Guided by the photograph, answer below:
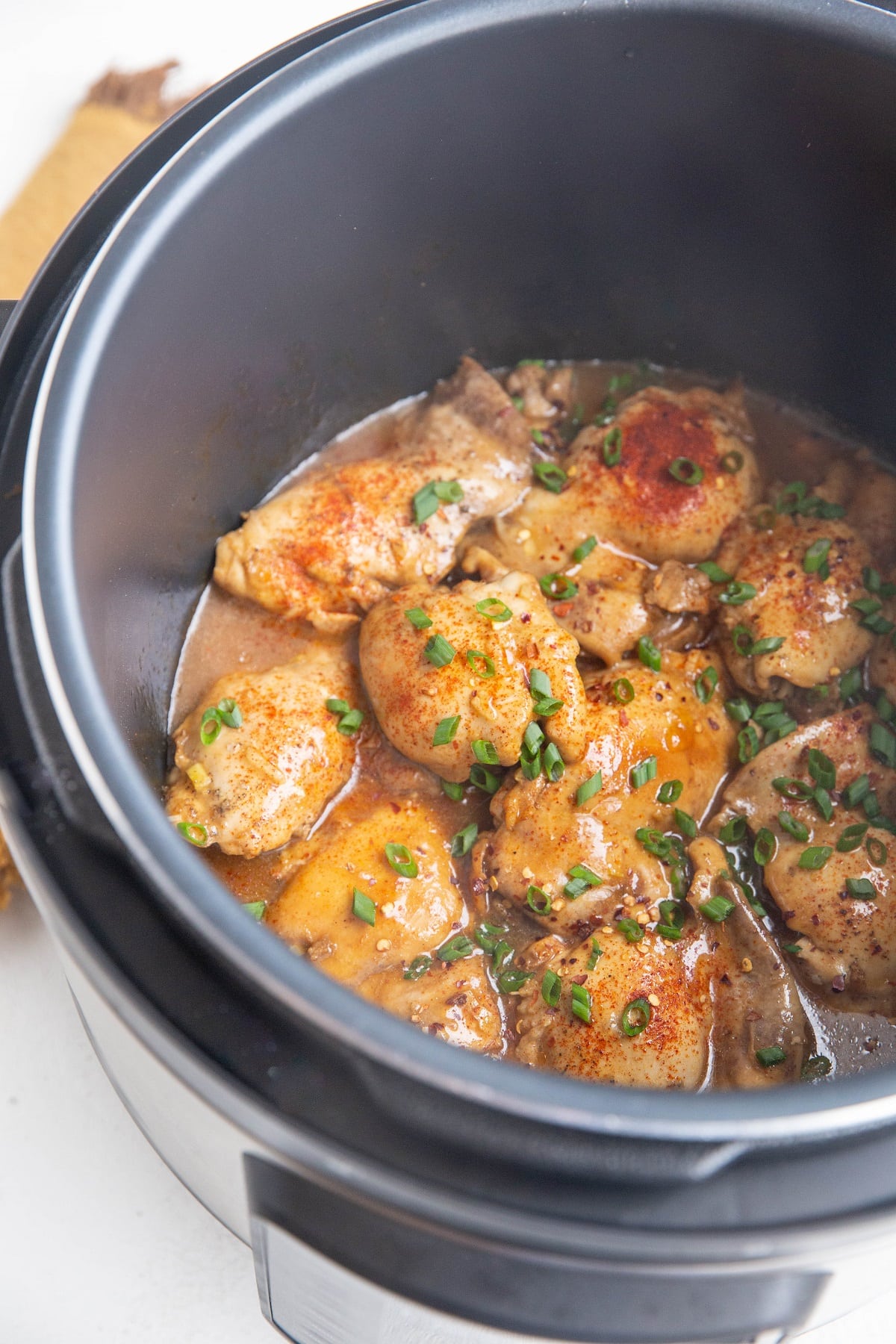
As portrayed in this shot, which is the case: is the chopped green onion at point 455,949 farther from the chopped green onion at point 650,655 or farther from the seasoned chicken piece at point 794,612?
the seasoned chicken piece at point 794,612

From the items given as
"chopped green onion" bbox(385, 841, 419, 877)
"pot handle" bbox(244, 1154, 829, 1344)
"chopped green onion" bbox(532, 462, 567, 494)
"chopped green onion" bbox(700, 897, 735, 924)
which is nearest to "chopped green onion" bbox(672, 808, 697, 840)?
"chopped green onion" bbox(700, 897, 735, 924)

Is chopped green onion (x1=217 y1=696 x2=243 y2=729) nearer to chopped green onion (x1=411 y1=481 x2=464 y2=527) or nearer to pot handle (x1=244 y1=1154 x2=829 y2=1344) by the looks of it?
chopped green onion (x1=411 y1=481 x2=464 y2=527)

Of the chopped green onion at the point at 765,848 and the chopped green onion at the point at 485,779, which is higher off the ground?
the chopped green onion at the point at 485,779

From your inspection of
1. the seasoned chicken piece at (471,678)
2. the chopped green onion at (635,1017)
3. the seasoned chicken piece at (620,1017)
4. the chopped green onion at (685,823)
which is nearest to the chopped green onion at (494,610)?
the seasoned chicken piece at (471,678)

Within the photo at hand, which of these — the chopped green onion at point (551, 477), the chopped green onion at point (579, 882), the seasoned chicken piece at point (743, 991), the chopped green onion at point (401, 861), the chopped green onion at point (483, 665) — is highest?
the chopped green onion at point (551, 477)

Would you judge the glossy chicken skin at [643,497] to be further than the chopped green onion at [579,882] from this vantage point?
Yes

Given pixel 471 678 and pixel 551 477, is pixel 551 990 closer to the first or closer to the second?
pixel 471 678

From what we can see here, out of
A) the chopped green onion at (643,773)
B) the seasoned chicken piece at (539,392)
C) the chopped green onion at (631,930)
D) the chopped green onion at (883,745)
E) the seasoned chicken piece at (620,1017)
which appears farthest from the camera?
the seasoned chicken piece at (539,392)

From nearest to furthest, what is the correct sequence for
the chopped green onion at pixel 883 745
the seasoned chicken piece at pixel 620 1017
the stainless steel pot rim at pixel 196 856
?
1. the stainless steel pot rim at pixel 196 856
2. the seasoned chicken piece at pixel 620 1017
3. the chopped green onion at pixel 883 745
